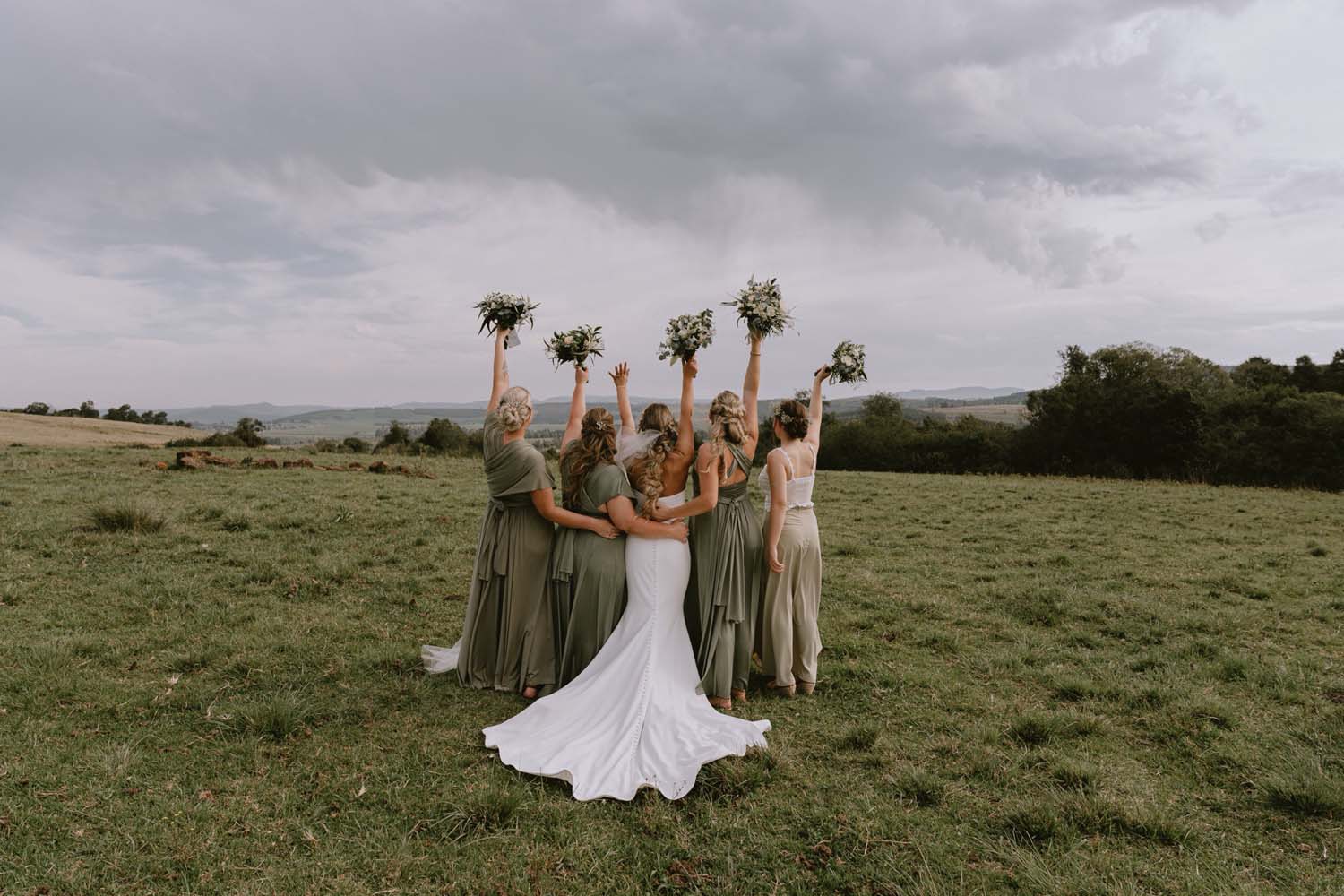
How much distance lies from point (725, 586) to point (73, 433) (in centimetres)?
4826

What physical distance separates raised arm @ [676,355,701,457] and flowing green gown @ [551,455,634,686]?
0.64 metres

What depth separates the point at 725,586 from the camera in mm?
7180

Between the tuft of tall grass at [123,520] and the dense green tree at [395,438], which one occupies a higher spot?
the dense green tree at [395,438]

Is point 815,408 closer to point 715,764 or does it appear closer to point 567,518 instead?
point 567,518

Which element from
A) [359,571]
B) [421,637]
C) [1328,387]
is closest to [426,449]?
[359,571]

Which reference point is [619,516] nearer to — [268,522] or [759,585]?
[759,585]

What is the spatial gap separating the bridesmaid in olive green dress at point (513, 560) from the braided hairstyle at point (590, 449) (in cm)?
23

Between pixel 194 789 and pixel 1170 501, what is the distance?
929 inches

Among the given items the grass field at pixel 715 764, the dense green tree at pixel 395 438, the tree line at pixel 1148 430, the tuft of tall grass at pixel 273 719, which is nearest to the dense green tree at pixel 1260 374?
the tree line at pixel 1148 430

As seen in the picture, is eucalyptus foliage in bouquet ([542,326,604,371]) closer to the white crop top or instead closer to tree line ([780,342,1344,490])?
the white crop top

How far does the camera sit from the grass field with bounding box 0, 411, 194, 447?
34.5 meters

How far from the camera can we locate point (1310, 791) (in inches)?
214

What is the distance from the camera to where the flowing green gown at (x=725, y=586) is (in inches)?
281

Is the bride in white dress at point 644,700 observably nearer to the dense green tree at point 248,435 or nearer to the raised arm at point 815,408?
the raised arm at point 815,408
